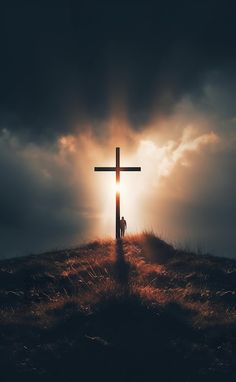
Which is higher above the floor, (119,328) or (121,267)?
(121,267)

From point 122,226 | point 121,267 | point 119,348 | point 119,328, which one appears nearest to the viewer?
point 119,348

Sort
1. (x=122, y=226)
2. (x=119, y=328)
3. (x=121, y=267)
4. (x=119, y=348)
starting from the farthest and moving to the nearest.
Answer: (x=122, y=226) < (x=121, y=267) < (x=119, y=328) < (x=119, y=348)

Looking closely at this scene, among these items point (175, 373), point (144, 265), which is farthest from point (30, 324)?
point (144, 265)

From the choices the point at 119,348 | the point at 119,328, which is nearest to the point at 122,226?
the point at 119,328

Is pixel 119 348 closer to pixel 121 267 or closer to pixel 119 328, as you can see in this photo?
pixel 119 328

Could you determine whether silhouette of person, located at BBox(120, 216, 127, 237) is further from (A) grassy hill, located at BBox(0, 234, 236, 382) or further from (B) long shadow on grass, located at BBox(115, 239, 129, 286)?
A: (A) grassy hill, located at BBox(0, 234, 236, 382)

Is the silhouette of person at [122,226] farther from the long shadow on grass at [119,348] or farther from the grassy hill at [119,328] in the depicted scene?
the long shadow on grass at [119,348]

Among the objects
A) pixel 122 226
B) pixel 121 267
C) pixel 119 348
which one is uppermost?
pixel 122 226

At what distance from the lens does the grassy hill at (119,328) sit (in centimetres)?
998

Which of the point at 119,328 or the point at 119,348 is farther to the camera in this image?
the point at 119,328

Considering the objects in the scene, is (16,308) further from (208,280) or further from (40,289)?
(208,280)

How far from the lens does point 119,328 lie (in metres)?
11.7

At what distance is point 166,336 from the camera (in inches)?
452

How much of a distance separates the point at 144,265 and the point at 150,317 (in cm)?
796
